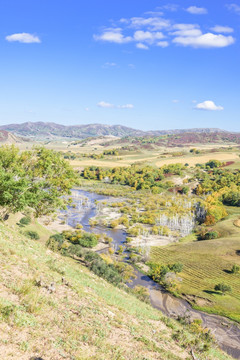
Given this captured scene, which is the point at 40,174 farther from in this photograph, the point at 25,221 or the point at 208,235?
the point at 208,235

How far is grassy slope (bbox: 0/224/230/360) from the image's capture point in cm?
1011

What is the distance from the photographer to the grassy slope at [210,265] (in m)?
56.0

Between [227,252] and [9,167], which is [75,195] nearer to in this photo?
[227,252]

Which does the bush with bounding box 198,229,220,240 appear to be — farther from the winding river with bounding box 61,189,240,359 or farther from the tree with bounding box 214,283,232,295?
the tree with bounding box 214,283,232,295

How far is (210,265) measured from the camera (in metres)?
70.8

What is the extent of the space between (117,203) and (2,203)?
11308cm

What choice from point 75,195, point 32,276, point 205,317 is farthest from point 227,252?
point 75,195

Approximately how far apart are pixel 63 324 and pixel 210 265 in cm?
6709

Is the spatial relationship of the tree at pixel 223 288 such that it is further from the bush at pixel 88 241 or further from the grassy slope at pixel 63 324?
the grassy slope at pixel 63 324

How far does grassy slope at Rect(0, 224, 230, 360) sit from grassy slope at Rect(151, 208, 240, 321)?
44.3m

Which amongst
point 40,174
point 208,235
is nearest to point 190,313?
point 40,174

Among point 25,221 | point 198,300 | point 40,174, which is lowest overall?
point 198,300

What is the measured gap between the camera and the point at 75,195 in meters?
155

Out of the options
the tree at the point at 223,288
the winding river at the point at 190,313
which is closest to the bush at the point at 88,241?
the winding river at the point at 190,313
